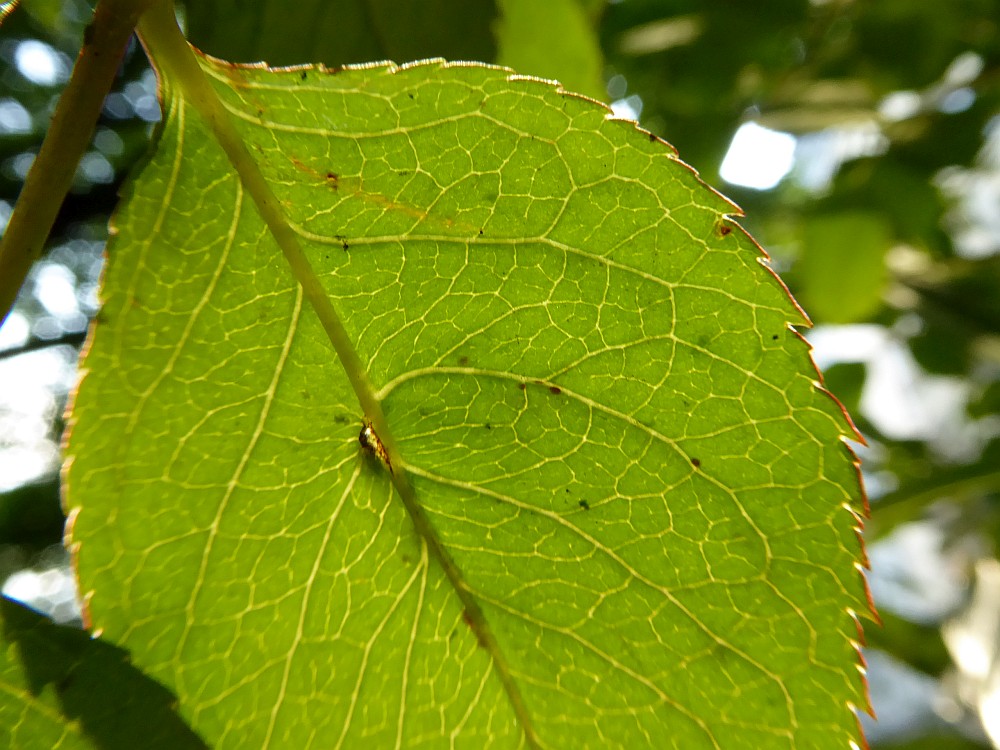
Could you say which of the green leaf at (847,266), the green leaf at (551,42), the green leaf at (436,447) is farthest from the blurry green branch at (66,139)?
the green leaf at (847,266)

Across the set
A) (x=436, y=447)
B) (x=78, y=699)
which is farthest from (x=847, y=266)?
(x=78, y=699)

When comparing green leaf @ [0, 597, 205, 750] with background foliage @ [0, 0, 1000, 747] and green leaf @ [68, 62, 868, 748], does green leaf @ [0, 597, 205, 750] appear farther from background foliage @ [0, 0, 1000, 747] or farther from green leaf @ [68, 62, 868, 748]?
background foliage @ [0, 0, 1000, 747]

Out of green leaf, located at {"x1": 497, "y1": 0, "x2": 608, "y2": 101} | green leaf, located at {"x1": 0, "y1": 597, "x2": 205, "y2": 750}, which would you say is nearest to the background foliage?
green leaf, located at {"x1": 497, "y1": 0, "x2": 608, "y2": 101}

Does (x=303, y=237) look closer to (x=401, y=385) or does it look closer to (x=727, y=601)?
(x=401, y=385)

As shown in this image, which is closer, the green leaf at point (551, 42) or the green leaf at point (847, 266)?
the green leaf at point (551, 42)

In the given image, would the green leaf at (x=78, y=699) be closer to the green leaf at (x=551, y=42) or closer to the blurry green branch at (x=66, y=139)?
the blurry green branch at (x=66, y=139)

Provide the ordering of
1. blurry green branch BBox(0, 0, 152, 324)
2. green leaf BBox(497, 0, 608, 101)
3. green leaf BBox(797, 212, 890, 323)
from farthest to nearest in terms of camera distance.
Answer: green leaf BBox(797, 212, 890, 323) < green leaf BBox(497, 0, 608, 101) < blurry green branch BBox(0, 0, 152, 324)

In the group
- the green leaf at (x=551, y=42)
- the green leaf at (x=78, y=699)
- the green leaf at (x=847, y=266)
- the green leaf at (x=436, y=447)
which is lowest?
the green leaf at (x=78, y=699)

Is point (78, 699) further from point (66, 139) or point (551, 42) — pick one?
point (551, 42)
